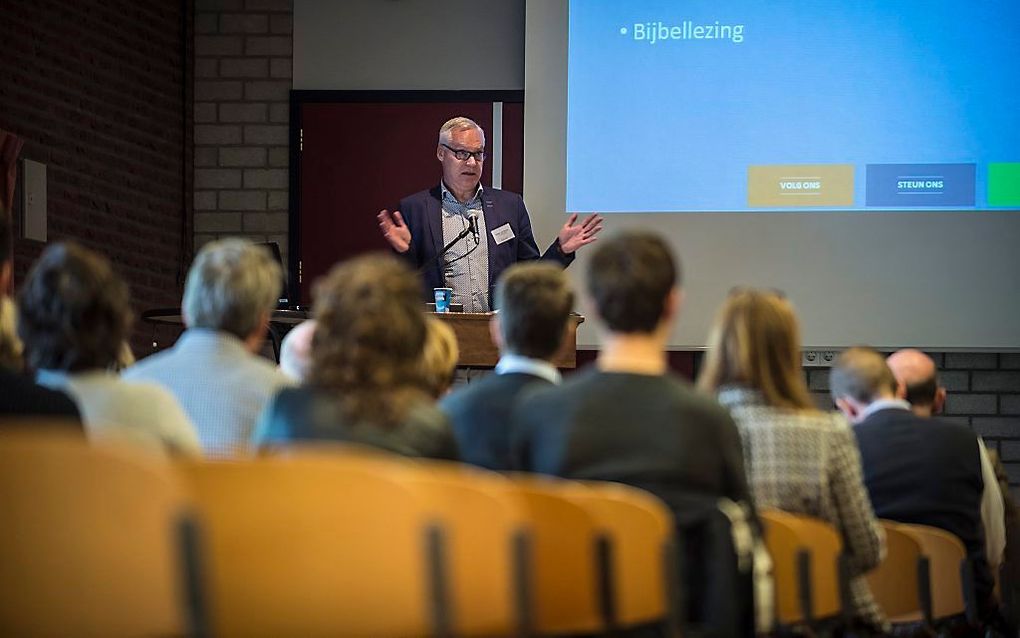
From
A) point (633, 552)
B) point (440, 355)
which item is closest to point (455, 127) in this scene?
point (440, 355)

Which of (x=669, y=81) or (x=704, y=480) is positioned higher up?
(x=669, y=81)

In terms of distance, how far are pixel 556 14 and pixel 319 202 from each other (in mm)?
1737

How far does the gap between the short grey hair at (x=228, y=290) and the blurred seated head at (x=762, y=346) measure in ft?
3.10

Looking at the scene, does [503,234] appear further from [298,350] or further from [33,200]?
[298,350]

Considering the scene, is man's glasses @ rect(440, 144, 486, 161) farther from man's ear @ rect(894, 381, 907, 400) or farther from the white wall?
man's ear @ rect(894, 381, 907, 400)

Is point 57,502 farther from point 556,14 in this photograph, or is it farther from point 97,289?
point 556,14

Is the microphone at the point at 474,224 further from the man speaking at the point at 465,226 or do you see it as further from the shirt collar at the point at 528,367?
the shirt collar at the point at 528,367

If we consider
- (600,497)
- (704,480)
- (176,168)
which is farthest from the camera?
(176,168)

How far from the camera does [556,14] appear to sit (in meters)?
6.71

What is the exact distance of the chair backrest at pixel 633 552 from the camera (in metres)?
2.06

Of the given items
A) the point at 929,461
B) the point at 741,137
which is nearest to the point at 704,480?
the point at 929,461

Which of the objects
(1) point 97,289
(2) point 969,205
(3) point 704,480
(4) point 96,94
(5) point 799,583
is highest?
(4) point 96,94

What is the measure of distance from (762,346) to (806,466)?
27cm

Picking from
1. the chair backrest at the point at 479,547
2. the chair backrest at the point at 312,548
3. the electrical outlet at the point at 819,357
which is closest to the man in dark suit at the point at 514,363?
the chair backrest at the point at 479,547
